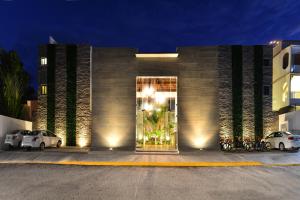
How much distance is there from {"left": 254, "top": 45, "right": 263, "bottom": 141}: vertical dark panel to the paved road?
9.33 meters

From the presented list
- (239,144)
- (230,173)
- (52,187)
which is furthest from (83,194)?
(239,144)

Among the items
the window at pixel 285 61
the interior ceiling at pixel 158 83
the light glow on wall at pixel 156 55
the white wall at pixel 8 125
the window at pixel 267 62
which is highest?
the window at pixel 285 61

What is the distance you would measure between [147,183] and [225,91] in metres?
14.4

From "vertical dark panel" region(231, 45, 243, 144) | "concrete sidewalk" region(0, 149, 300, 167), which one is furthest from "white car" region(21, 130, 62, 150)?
"vertical dark panel" region(231, 45, 243, 144)

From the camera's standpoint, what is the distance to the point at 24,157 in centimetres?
1878

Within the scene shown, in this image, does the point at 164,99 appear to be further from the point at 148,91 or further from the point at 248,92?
the point at 248,92

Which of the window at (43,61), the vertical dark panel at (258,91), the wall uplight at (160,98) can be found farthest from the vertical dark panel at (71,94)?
the vertical dark panel at (258,91)

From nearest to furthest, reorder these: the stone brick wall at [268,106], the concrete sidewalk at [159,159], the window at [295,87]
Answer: the concrete sidewalk at [159,159] < the stone brick wall at [268,106] < the window at [295,87]

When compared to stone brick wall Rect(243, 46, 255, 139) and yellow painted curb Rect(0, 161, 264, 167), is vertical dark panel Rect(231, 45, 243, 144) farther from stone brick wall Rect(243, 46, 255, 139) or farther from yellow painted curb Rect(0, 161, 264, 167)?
yellow painted curb Rect(0, 161, 264, 167)

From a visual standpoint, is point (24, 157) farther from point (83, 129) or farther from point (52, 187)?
point (52, 187)

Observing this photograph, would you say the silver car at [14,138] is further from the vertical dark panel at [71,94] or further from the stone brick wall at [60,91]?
the vertical dark panel at [71,94]

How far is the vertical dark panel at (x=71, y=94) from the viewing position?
84.0ft

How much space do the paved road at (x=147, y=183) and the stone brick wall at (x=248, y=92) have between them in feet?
30.1

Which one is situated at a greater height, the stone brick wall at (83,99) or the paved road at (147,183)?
the stone brick wall at (83,99)
